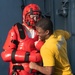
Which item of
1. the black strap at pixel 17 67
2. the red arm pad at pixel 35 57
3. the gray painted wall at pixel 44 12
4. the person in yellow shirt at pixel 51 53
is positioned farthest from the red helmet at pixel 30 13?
the gray painted wall at pixel 44 12

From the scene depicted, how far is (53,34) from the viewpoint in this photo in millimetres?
2568

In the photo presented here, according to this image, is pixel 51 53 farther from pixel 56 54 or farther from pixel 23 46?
pixel 23 46

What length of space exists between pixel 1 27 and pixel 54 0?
2.92ft

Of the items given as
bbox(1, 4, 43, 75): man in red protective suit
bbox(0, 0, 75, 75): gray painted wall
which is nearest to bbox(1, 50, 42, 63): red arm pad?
bbox(1, 4, 43, 75): man in red protective suit

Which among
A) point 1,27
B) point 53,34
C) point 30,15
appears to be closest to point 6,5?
point 1,27

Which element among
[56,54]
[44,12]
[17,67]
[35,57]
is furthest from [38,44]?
[44,12]

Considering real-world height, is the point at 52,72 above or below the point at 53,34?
below

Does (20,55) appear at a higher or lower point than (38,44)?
lower

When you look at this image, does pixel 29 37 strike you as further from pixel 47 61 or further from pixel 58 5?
pixel 58 5

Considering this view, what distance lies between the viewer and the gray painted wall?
4.01 meters

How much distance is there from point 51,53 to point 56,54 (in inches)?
2.1

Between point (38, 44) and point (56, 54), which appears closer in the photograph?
point (56, 54)

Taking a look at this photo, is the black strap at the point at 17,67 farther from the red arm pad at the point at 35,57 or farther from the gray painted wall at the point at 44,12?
the gray painted wall at the point at 44,12

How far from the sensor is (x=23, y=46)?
3109 mm
